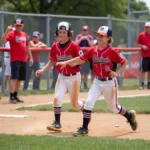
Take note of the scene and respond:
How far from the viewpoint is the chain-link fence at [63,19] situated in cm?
1725

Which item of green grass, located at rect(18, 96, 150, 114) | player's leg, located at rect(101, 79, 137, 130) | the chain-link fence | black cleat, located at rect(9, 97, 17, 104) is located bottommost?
black cleat, located at rect(9, 97, 17, 104)

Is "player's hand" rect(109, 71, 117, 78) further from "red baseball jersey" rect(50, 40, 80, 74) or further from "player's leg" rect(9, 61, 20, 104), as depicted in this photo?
"player's leg" rect(9, 61, 20, 104)

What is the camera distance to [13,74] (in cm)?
1394

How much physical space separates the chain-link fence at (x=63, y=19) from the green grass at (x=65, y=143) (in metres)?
8.60

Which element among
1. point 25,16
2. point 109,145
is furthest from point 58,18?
point 109,145

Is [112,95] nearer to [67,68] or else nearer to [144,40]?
[67,68]

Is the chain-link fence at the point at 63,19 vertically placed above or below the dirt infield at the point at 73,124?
above

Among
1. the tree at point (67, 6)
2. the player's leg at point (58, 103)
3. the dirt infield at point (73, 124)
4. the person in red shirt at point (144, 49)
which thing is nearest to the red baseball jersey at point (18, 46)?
the dirt infield at point (73, 124)

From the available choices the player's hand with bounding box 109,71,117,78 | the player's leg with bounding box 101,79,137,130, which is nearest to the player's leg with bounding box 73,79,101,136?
the player's leg with bounding box 101,79,137,130

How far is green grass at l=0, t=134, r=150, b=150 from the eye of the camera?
726 centimetres

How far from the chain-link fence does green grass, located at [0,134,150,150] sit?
28.2ft

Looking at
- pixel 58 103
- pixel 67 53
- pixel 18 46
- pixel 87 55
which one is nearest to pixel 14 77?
pixel 18 46

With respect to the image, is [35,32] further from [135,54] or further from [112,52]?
[112,52]

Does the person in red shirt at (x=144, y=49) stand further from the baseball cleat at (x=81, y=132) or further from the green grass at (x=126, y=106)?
the baseball cleat at (x=81, y=132)
